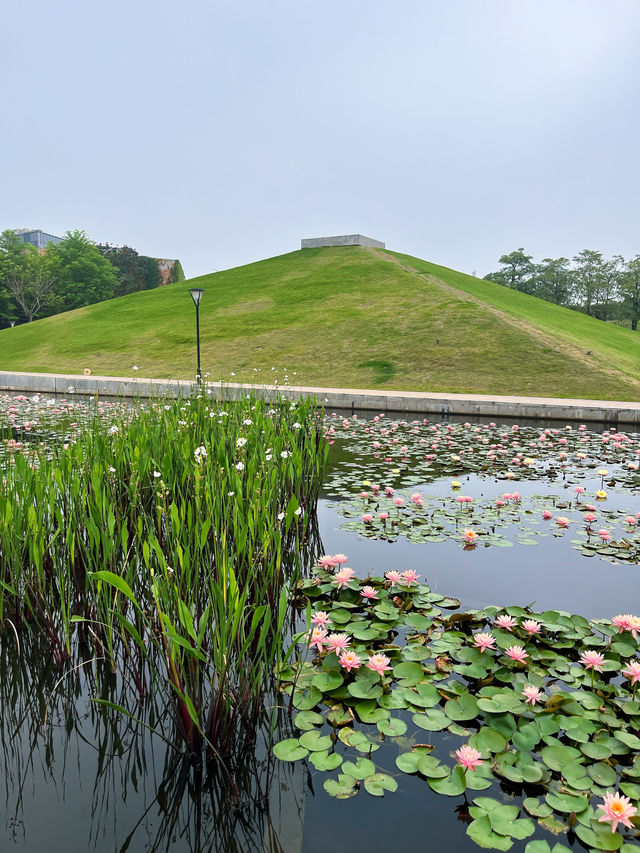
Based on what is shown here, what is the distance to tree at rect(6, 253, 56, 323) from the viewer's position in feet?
144

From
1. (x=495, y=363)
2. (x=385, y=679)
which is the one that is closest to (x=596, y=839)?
(x=385, y=679)

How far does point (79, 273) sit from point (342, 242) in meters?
25.0

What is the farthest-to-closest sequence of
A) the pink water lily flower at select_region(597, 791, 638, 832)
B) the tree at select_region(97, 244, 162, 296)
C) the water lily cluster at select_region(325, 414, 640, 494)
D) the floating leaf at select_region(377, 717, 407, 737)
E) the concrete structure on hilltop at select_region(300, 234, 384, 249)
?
the tree at select_region(97, 244, 162, 296) < the concrete structure on hilltop at select_region(300, 234, 384, 249) < the water lily cluster at select_region(325, 414, 640, 494) < the floating leaf at select_region(377, 717, 407, 737) < the pink water lily flower at select_region(597, 791, 638, 832)

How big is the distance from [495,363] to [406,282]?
1153 cm

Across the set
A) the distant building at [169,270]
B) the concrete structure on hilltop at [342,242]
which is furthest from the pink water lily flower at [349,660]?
the distant building at [169,270]

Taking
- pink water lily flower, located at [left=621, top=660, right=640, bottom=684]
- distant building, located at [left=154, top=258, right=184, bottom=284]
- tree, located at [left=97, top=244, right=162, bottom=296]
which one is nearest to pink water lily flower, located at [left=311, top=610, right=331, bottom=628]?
pink water lily flower, located at [left=621, top=660, right=640, bottom=684]

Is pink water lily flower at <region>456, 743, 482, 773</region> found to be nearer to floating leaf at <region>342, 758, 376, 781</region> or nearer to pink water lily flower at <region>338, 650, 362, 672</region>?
floating leaf at <region>342, 758, 376, 781</region>

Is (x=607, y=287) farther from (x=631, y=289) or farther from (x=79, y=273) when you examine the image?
(x=79, y=273)

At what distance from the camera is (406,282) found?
27688 mm

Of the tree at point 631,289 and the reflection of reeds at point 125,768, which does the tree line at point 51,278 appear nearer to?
the tree at point 631,289

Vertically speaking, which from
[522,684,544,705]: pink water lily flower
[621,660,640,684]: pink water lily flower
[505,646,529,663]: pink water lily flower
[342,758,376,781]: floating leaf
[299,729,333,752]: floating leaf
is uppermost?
[621,660,640,684]: pink water lily flower

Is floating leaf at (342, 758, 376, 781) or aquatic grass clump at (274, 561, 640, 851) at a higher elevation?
aquatic grass clump at (274, 561, 640, 851)

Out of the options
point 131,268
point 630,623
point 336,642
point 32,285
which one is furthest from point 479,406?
point 131,268

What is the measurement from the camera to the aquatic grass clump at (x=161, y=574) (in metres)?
1.85
